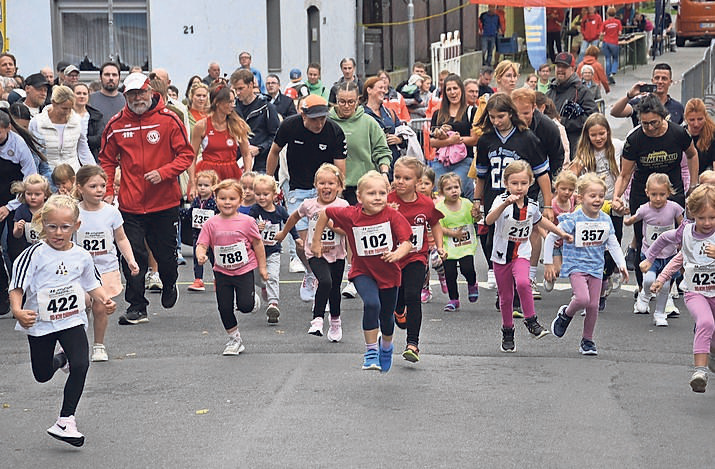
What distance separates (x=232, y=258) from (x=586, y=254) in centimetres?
269

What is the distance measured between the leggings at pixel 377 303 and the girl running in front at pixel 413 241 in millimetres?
161

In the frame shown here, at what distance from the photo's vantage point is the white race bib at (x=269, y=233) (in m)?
12.0

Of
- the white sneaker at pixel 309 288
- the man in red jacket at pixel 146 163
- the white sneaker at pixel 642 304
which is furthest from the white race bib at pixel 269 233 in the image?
the white sneaker at pixel 642 304

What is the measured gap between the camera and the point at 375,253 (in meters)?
9.56

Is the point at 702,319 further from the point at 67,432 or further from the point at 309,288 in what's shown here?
the point at 309,288

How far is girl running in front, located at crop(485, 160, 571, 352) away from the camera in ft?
34.5

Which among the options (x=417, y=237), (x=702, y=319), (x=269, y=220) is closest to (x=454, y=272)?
(x=269, y=220)

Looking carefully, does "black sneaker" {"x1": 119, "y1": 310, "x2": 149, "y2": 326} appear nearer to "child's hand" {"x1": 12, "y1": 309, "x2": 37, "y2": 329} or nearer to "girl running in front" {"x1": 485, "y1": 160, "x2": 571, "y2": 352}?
"girl running in front" {"x1": 485, "y1": 160, "x2": 571, "y2": 352}

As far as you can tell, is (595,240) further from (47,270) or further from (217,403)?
(47,270)

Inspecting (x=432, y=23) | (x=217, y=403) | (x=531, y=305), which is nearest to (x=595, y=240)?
(x=531, y=305)

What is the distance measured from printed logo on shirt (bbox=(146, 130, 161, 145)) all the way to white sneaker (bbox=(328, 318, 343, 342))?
6.84 ft

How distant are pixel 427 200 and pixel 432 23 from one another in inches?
1063

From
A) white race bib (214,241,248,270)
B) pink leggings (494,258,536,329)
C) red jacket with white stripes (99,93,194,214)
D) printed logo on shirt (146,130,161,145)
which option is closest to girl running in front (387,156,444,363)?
pink leggings (494,258,536,329)

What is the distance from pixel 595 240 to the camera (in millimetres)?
10586
